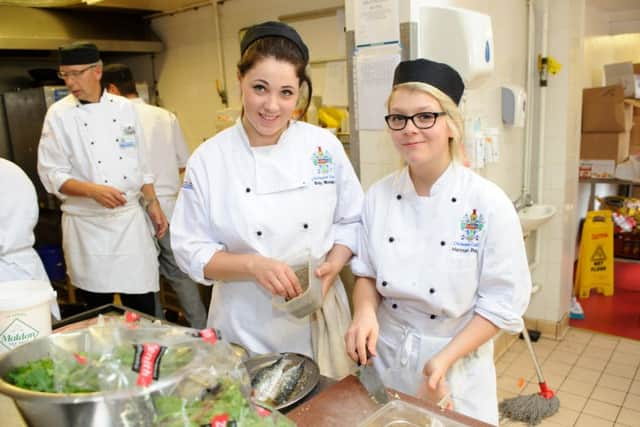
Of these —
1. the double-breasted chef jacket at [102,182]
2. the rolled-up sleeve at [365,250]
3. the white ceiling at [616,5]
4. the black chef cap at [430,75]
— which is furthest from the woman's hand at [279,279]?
the white ceiling at [616,5]

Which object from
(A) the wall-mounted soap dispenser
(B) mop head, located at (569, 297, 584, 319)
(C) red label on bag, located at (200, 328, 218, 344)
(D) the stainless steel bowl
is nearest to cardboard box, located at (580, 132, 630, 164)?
(B) mop head, located at (569, 297, 584, 319)

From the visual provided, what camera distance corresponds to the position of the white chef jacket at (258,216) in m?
1.57

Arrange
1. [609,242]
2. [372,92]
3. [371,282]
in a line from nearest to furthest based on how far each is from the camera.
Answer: [371,282]
[372,92]
[609,242]

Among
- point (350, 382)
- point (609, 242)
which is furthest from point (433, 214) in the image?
point (609, 242)

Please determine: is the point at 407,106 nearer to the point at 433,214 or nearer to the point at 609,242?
the point at 433,214

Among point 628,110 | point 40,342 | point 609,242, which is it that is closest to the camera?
point 40,342

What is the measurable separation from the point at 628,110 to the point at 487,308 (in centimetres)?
408

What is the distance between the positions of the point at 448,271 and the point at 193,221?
757mm

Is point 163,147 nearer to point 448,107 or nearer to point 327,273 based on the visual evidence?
point 327,273

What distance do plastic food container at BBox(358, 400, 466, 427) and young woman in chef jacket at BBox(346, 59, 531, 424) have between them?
233mm

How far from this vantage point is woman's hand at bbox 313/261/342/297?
152 centimetres

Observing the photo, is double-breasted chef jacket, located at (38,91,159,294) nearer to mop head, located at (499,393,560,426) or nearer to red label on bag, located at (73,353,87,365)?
mop head, located at (499,393,560,426)

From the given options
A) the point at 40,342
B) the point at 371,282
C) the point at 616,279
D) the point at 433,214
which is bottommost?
the point at 616,279

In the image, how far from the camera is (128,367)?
Answer: 0.84 meters
